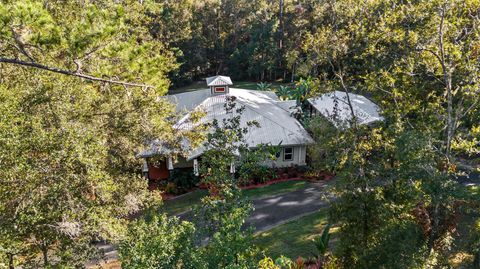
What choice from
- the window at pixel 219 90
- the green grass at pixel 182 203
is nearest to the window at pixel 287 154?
the green grass at pixel 182 203

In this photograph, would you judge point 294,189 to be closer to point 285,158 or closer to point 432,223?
point 285,158

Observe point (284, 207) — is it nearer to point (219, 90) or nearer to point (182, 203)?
point (182, 203)

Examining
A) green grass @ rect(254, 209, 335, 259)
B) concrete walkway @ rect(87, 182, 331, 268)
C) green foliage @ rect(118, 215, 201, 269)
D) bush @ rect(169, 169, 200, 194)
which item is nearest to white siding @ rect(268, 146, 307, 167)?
concrete walkway @ rect(87, 182, 331, 268)

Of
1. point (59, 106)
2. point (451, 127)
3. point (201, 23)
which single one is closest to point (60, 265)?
point (59, 106)

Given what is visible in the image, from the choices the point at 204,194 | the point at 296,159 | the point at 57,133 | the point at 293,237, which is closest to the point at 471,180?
the point at 296,159

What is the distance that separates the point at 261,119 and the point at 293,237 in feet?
34.3

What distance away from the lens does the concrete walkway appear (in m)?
18.7

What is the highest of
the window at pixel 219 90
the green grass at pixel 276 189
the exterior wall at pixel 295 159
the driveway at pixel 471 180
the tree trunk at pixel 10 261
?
the window at pixel 219 90

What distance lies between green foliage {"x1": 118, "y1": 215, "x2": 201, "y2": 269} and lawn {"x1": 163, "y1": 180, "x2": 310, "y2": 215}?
12.3 meters

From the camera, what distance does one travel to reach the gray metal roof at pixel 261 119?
24433mm

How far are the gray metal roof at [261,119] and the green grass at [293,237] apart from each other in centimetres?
648

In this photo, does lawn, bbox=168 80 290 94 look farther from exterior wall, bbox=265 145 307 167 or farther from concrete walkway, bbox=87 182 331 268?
concrete walkway, bbox=87 182 331 268

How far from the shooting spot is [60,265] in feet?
30.1

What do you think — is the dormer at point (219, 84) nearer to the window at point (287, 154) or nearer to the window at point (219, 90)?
the window at point (219, 90)
